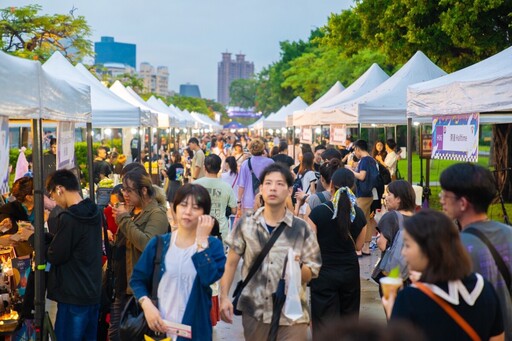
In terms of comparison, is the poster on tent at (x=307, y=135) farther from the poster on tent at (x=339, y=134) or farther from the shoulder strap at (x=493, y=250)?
the shoulder strap at (x=493, y=250)

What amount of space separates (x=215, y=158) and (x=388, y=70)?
3125cm

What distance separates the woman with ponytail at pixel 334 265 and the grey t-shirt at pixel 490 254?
230 cm

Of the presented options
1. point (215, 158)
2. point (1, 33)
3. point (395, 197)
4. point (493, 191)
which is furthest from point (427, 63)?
point (1, 33)

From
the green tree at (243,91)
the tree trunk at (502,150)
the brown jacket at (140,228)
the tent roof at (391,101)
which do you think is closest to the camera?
the brown jacket at (140,228)

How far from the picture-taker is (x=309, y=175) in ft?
34.1

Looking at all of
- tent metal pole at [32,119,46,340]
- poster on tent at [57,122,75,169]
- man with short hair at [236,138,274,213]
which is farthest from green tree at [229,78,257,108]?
tent metal pole at [32,119,46,340]

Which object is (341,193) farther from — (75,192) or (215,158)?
(215,158)

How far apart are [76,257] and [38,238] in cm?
61

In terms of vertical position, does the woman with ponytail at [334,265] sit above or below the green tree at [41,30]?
below

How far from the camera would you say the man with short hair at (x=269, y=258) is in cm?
461

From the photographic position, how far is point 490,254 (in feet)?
11.9

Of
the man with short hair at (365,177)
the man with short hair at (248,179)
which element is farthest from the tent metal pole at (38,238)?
the man with short hair at (365,177)

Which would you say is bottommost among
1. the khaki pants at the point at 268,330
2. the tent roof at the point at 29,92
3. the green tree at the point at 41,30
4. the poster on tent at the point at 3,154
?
the khaki pants at the point at 268,330

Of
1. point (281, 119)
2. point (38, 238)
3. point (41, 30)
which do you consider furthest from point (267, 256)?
point (281, 119)
